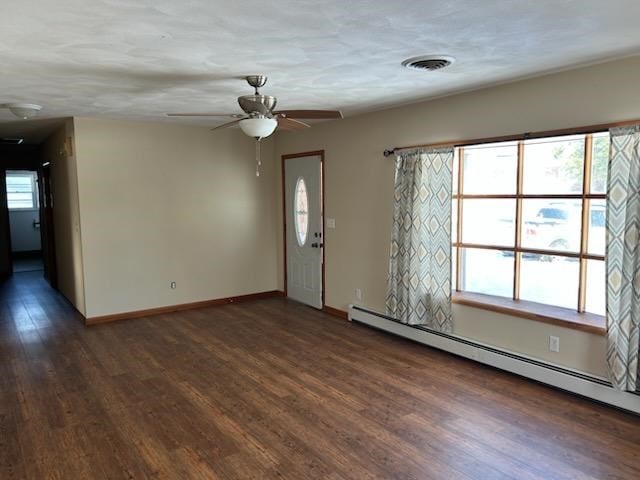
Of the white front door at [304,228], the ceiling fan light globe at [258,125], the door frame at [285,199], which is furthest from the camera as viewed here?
the white front door at [304,228]

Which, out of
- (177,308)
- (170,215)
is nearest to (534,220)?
(170,215)

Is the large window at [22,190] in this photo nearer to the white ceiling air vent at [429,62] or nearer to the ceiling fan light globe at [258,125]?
the ceiling fan light globe at [258,125]

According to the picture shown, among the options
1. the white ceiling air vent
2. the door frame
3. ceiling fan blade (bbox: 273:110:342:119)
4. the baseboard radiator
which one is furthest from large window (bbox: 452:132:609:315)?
the door frame

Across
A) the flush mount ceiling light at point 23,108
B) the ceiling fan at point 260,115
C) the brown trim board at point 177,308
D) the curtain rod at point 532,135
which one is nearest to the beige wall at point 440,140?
the curtain rod at point 532,135

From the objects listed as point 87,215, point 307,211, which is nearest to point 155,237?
point 87,215

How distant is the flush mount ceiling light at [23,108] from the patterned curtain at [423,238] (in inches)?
139

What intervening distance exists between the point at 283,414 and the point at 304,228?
131 inches

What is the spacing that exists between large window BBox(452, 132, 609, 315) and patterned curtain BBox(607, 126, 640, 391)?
0.31 meters

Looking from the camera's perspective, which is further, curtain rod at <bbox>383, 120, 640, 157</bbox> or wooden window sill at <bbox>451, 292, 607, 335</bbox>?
wooden window sill at <bbox>451, 292, 607, 335</bbox>

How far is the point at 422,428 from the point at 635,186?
2.11 meters

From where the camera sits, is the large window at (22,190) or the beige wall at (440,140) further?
the large window at (22,190)

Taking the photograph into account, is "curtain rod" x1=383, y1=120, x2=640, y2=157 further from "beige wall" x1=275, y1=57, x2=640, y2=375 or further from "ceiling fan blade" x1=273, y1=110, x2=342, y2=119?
"ceiling fan blade" x1=273, y1=110, x2=342, y2=119

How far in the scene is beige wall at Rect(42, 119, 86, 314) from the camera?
5469 millimetres

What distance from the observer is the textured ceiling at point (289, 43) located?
2.15 meters
